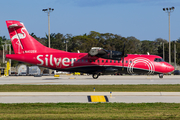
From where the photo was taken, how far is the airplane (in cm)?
4159

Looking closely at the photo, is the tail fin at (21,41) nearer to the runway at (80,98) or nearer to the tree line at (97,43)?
the runway at (80,98)

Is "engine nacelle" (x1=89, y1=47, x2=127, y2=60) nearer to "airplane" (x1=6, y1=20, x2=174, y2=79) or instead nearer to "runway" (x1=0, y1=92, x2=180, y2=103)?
"airplane" (x1=6, y1=20, x2=174, y2=79)

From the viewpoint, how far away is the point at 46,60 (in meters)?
41.6

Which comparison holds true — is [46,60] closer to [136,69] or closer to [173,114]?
[136,69]

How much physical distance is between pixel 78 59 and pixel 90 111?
95.2ft

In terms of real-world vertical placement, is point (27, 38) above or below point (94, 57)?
above

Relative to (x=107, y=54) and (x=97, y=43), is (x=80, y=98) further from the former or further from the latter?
(x=97, y=43)

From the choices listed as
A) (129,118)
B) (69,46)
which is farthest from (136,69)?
(69,46)

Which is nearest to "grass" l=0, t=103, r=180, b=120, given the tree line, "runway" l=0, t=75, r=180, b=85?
"runway" l=0, t=75, r=180, b=85

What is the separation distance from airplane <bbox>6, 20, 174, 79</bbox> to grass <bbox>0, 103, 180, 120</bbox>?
86.4 feet

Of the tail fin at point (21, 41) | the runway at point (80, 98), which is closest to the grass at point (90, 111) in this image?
the runway at point (80, 98)

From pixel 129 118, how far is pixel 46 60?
3143 centimetres

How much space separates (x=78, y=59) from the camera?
4234 cm

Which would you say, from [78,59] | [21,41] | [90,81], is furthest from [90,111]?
[21,41]
